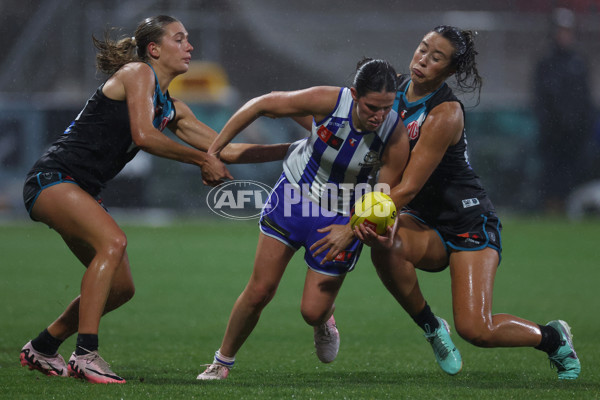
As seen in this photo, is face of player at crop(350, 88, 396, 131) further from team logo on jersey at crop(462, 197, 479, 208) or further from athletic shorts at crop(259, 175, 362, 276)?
team logo on jersey at crop(462, 197, 479, 208)

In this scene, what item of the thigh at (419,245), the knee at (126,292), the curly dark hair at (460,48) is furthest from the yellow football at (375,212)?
the knee at (126,292)

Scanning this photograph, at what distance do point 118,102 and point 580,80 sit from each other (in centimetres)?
941

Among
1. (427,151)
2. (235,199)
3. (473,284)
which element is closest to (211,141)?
(427,151)

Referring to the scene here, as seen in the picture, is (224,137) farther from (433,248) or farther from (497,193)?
(497,193)

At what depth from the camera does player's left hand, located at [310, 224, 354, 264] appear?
15.9 feet

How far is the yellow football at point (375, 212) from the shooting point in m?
4.67

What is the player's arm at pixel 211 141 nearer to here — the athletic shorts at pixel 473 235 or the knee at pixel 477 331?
the athletic shorts at pixel 473 235

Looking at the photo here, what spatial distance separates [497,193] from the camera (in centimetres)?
1389

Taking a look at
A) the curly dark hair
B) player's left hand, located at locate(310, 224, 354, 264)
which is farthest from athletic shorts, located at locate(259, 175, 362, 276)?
the curly dark hair

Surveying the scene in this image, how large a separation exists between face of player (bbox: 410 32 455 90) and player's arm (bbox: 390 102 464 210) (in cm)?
20

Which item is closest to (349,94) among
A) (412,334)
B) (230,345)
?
(230,345)

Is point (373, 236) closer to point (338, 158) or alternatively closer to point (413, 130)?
point (338, 158)

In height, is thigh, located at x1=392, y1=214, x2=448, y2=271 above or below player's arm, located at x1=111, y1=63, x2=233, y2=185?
below

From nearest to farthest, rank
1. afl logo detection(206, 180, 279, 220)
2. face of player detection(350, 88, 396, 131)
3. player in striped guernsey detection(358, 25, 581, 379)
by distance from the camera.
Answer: face of player detection(350, 88, 396, 131), player in striped guernsey detection(358, 25, 581, 379), afl logo detection(206, 180, 279, 220)
